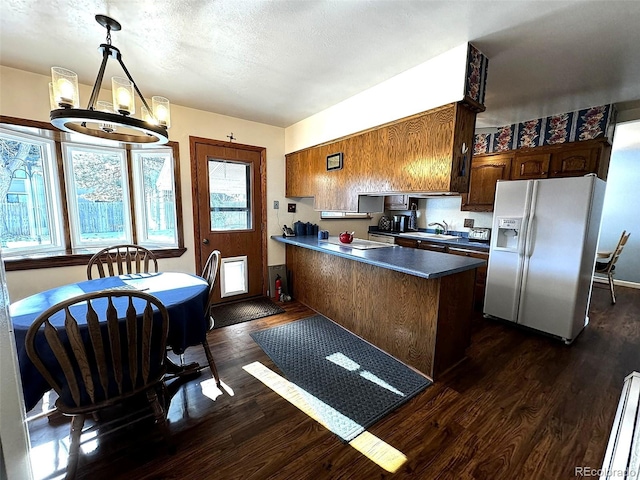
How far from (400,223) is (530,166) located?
6.82ft

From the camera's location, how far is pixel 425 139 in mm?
2189

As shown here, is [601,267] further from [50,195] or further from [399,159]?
[50,195]

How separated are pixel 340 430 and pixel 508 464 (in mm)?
916

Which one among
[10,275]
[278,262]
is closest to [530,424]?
[278,262]

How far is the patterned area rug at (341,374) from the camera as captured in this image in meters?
1.81

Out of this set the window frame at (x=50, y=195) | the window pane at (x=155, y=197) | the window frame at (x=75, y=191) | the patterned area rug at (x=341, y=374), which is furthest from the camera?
the window pane at (x=155, y=197)

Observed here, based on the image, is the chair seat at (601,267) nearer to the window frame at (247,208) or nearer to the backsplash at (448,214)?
the backsplash at (448,214)

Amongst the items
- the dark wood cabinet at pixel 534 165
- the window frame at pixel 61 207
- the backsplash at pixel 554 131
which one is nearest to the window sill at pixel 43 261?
the window frame at pixel 61 207

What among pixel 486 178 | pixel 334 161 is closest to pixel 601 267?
pixel 486 178

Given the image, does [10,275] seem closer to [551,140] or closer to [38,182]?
[38,182]

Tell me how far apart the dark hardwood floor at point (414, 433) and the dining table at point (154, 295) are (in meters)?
0.46

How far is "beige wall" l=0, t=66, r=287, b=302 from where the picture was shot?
7.68ft

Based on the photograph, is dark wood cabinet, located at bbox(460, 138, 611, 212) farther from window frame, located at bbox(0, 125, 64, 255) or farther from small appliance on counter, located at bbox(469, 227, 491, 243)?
window frame, located at bbox(0, 125, 64, 255)

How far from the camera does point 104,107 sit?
1.89 m
